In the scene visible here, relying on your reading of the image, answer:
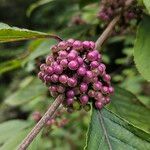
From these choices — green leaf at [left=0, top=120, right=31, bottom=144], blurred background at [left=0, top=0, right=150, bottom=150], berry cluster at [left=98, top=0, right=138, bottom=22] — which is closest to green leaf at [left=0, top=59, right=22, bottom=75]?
blurred background at [left=0, top=0, right=150, bottom=150]

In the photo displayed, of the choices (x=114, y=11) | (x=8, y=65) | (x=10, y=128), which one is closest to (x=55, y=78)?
(x=114, y=11)

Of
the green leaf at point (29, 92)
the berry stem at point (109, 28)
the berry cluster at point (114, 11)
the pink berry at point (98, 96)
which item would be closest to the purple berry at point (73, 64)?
the pink berry at point (98, 96)

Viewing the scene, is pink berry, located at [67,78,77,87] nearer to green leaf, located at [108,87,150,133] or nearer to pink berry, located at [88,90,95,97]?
pink berry, located at [88,90,95,97]

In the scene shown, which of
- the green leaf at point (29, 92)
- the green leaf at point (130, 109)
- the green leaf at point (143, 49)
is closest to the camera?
the green leaf at point (143, 49)

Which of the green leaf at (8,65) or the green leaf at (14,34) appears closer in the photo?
the green leaf at (14,34)

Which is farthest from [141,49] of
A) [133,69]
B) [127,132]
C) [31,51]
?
[133,69]

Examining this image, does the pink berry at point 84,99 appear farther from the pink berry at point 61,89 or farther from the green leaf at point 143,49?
the green leaf at point 143,49

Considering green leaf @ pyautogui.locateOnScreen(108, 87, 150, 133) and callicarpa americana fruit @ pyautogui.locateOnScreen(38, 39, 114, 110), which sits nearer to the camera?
callicarpa americana fruit @ pyautogui.locateOnScreen(38, 39, 114, 110)
